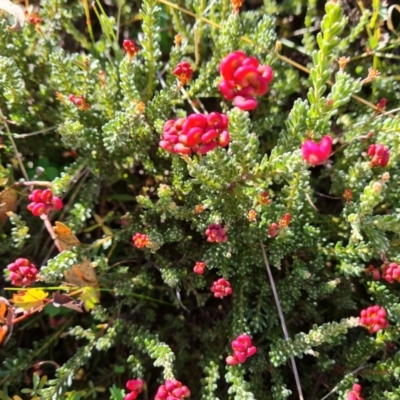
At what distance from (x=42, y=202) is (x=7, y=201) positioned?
308 millimetres

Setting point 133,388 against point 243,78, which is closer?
point 243,78

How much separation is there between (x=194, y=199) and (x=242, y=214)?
0.18m

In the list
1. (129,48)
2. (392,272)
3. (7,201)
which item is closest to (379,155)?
(392,272)

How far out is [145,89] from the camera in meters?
1.97

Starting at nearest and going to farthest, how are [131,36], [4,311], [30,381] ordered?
[4,311], [30,381], [131,36]

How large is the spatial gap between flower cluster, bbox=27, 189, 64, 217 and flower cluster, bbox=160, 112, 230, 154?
→ 18.5 inches

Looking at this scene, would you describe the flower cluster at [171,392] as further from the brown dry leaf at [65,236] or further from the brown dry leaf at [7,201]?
the brown dry leaf at [7,201]

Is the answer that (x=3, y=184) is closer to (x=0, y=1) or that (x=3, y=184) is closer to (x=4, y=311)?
(x=4, y=311)

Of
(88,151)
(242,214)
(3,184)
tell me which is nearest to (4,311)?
(3,184)

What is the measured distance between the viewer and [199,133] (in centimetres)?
125

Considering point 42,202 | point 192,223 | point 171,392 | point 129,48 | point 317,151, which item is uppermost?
point 129,48

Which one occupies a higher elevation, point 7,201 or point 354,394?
point 7,201

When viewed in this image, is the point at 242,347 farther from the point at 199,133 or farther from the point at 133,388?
the point at 199,133

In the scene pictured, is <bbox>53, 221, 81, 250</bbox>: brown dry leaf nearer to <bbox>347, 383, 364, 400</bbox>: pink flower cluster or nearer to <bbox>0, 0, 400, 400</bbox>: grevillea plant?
<bbox>0, 0, 400, 400</bbox>: grevillea plant
